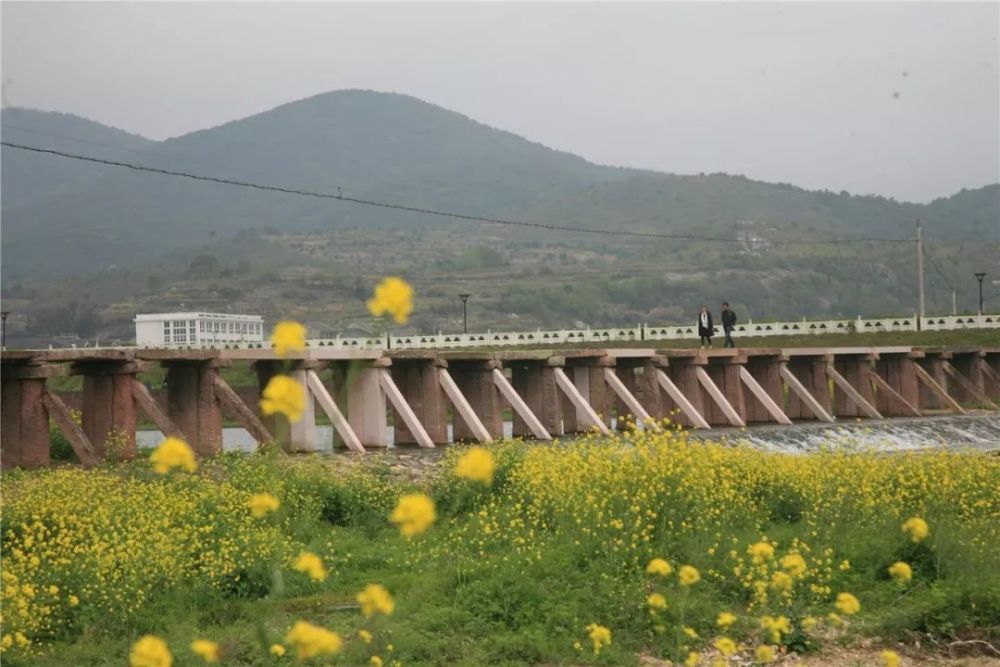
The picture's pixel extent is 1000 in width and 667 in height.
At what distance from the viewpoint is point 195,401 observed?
73.6ft

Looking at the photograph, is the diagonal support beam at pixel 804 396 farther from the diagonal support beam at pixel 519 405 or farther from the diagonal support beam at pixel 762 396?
the diagonal support beam at pixel 519 405

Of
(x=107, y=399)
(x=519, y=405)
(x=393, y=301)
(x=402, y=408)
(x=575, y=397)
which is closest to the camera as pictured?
(x=393, y=301)

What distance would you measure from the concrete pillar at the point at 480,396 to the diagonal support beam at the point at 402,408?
2227mm

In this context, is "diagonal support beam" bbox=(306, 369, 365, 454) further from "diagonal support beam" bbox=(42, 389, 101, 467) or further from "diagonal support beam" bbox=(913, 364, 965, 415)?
"diagonal support beam" bbox=(913, 364, 965, 415)

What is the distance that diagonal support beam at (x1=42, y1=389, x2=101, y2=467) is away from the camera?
19750 millimetres

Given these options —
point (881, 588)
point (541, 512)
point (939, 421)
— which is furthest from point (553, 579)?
point (939, 421)

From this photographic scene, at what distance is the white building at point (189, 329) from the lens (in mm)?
85000

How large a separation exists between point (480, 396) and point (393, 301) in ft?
72.2

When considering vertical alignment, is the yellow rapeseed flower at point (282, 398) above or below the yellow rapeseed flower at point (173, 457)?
above

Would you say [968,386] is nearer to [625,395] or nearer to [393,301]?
[625,395]

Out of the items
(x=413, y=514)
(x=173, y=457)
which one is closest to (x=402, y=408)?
(x=173, y=457)

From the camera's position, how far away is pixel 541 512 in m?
15.2

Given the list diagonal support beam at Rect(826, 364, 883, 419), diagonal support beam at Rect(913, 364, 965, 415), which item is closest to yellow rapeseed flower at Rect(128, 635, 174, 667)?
diagonal support beam at Rect(826, 364, 883, 419)

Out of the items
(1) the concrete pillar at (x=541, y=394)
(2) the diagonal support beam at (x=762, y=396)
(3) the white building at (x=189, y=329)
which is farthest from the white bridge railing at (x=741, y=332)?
(1) the concrete pillar at (x=541, y=394)
